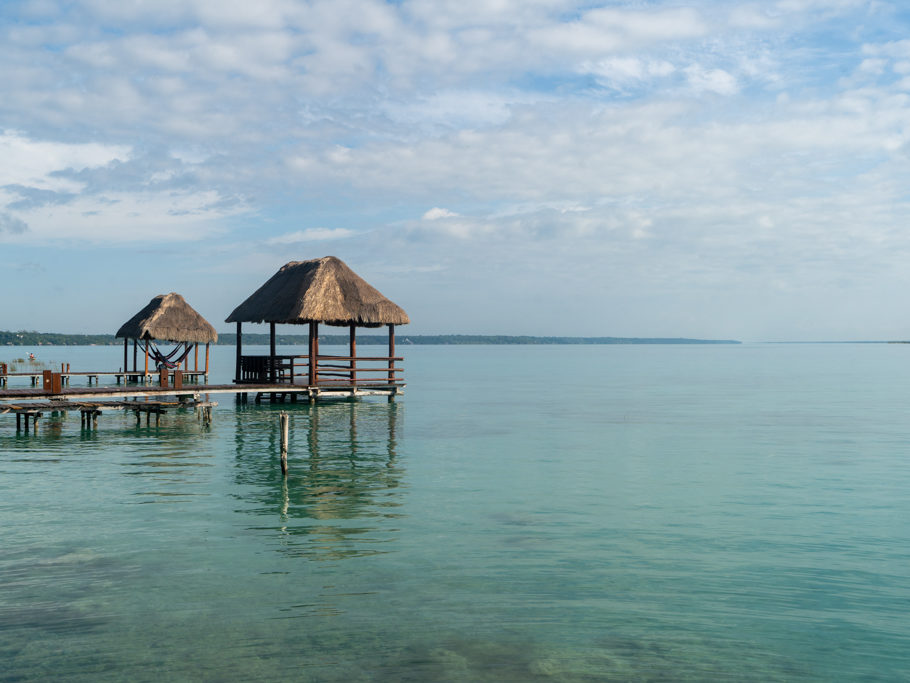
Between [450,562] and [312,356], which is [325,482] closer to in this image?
[450,562]

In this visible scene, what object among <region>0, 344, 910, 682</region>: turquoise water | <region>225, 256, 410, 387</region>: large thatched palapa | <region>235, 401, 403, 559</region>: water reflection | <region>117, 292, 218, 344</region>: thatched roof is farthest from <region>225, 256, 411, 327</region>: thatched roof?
<region>0, 344, 910, 682</region>: turquoise water

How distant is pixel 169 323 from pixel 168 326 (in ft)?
0.63

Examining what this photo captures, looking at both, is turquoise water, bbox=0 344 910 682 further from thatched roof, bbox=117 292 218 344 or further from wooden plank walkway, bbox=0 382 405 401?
thatched roof, bbox=117 292 218 344

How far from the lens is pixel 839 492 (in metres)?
15.1

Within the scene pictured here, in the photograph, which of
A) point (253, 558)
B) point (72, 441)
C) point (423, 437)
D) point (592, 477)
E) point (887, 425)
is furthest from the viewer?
point (887, 425)

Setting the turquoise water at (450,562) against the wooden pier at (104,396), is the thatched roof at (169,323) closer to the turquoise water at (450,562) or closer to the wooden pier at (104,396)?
the wooden pier at (104,396)

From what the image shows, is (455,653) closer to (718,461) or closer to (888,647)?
(888,647)

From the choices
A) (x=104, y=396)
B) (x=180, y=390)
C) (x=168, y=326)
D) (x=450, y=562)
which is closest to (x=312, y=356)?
(x=180, y=390)

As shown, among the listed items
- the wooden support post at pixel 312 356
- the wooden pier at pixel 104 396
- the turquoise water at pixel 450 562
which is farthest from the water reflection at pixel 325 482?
the wooden support post at pixel 312 356

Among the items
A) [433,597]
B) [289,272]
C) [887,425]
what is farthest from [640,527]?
[289,272]

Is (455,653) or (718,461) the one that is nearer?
(455,653)

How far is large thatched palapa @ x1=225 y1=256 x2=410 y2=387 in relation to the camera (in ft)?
98.7

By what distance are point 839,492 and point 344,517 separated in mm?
9581

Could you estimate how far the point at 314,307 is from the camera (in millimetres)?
29656
